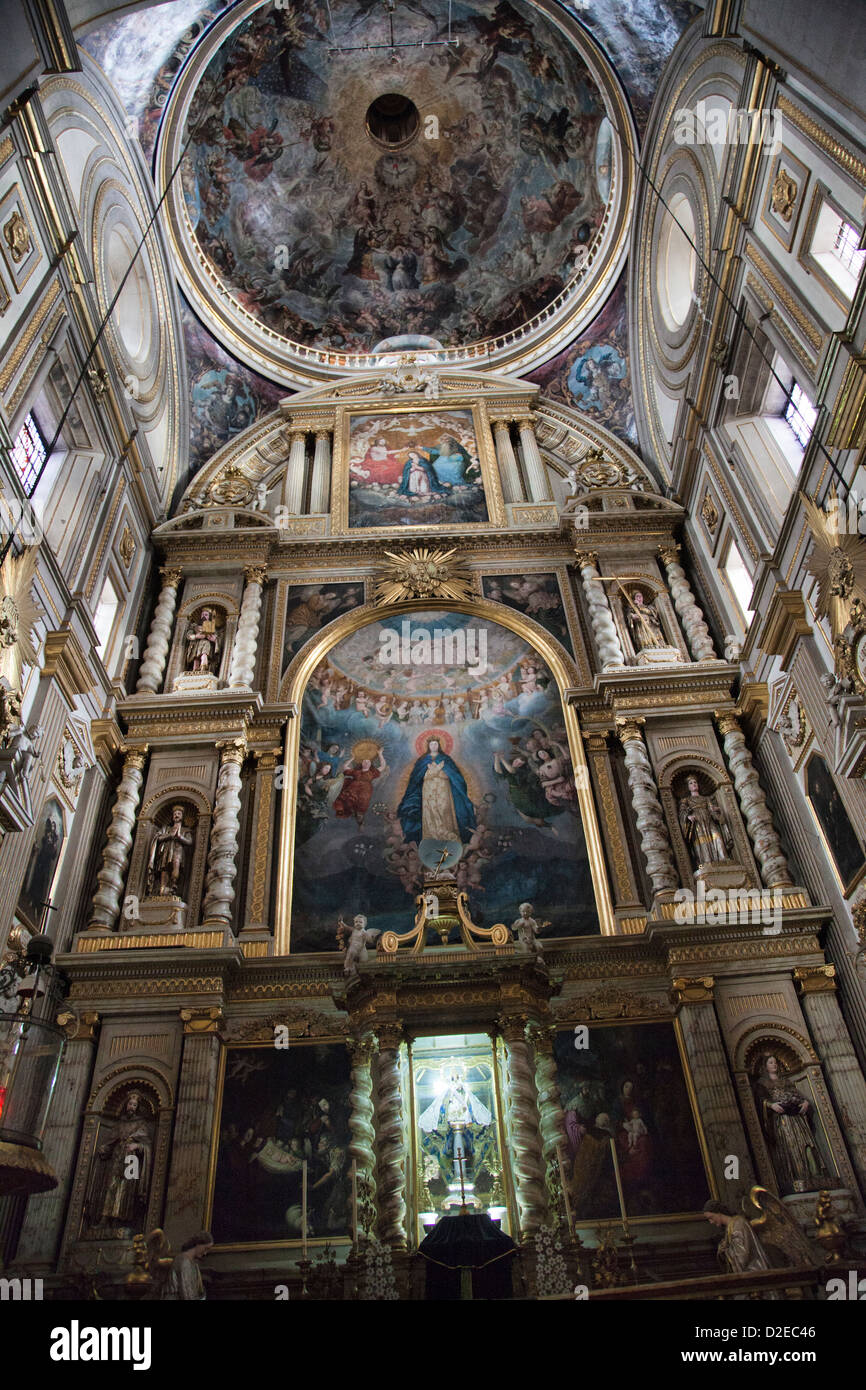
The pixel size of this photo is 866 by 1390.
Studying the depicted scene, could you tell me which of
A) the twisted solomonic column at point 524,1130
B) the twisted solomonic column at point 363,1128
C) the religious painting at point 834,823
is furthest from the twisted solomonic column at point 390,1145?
the religious painting at point 834,823

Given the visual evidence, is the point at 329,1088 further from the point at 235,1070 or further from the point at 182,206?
the point at 182,206

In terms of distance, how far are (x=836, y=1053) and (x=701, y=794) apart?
164 inches

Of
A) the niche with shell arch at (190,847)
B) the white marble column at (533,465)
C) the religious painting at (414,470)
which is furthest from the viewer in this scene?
the white marble column at (533,465)

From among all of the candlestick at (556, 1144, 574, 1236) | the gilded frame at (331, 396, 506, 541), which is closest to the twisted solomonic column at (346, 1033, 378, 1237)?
the candlestick at (556, 1144, 574, 1236)

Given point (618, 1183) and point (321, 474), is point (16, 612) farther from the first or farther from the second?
point (321, 474)

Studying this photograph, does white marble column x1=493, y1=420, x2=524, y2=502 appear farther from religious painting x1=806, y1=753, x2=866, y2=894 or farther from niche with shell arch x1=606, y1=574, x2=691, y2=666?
religious painting x1=806, y1=753, x2=866, y2=894

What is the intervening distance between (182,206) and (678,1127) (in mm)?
18563

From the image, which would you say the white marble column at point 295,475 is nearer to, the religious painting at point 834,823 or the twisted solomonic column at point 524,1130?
the religious painting at point 834,823

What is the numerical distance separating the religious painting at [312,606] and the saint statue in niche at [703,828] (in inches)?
262

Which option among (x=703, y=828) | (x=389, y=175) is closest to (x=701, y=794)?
(x=703, y=828)

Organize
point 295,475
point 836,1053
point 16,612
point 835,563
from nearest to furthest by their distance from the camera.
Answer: point 835,563 → point 16,612 → point 836,1053 → point 295,475

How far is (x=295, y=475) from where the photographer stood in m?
20.5

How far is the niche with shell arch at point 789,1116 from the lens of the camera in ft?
37.2

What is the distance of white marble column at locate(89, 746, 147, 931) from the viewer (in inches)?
538
